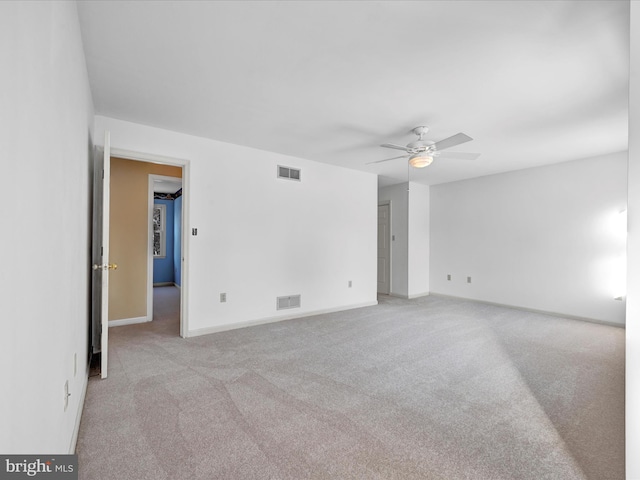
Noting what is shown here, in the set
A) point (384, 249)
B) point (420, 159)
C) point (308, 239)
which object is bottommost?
point (384, 249)

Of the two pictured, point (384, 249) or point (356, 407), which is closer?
point (356, 407)

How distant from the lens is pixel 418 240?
6.70 meters

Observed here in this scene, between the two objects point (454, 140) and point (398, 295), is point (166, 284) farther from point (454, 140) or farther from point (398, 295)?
point (454, 140)

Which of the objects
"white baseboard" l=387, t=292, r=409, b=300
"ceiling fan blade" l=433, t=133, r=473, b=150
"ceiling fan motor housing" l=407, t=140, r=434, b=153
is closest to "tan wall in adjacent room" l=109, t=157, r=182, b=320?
"ceiling fan motor housing" l=407, t=140, r=434, b=153

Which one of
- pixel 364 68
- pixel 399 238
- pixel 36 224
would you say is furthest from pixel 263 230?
pixel 399 238

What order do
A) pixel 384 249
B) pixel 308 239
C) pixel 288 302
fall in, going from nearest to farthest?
1. pixel 288 302
2. pixel 308 239
3. pixel 384 249

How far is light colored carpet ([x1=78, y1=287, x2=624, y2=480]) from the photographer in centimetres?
162

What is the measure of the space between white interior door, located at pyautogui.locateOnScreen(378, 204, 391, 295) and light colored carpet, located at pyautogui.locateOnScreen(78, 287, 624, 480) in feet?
10.2

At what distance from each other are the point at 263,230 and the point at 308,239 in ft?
2.66

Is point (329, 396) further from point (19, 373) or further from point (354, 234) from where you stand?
point (354, 234)

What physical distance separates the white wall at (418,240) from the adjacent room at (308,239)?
1.04 m

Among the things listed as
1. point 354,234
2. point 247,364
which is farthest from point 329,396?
point 354,234

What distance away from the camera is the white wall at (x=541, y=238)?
4.43 meters

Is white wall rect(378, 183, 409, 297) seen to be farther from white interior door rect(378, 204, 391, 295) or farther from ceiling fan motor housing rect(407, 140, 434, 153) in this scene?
ceiling fan motor housing rect(407, 140, 434, 153)
